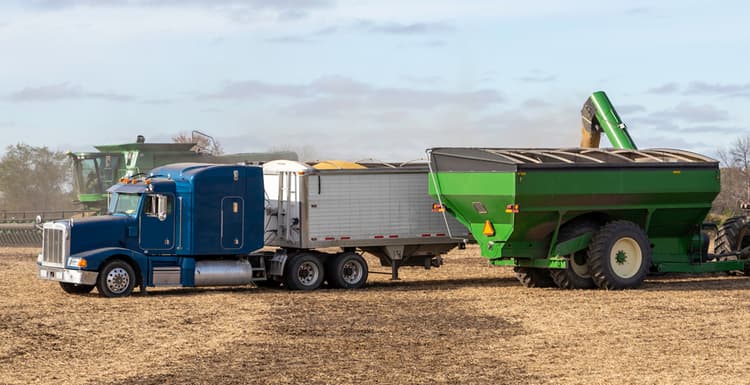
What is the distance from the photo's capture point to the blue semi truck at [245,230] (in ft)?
72.9

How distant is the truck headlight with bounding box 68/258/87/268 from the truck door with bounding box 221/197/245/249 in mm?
3052

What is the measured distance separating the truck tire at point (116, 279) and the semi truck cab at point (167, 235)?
20 mm

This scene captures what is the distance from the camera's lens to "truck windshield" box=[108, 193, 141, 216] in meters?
23.0

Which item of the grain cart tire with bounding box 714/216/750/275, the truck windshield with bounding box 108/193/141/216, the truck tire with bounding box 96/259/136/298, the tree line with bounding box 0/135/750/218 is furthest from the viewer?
the tree line with bounding box 0/135/750/218

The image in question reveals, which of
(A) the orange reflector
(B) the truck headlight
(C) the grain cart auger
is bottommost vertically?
(B) the truck headlight

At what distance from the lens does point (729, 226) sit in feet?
87.8

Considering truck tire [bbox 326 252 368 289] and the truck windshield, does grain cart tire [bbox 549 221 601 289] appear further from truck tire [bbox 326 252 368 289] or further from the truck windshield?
the truck windshield

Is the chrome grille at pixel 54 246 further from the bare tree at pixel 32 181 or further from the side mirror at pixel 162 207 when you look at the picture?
the bare tree at pixel 32 181

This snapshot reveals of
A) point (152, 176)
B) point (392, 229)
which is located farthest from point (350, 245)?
point (152, 176)

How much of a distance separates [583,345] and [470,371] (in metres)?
2.66

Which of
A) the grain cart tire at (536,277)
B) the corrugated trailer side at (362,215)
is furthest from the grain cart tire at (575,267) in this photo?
the corrugated trailer side at (362,215)

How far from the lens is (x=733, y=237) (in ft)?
87.1

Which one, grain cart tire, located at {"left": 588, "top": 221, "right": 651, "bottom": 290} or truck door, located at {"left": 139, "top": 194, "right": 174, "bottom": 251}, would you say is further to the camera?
grain cart tire, located at {"left": 588, "top": 221, "right": 651, "bottom": 290}

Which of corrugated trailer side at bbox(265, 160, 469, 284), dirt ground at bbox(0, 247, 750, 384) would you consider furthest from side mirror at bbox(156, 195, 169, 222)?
corrugated trailer side at bbox(265, 160, 469, 284)
